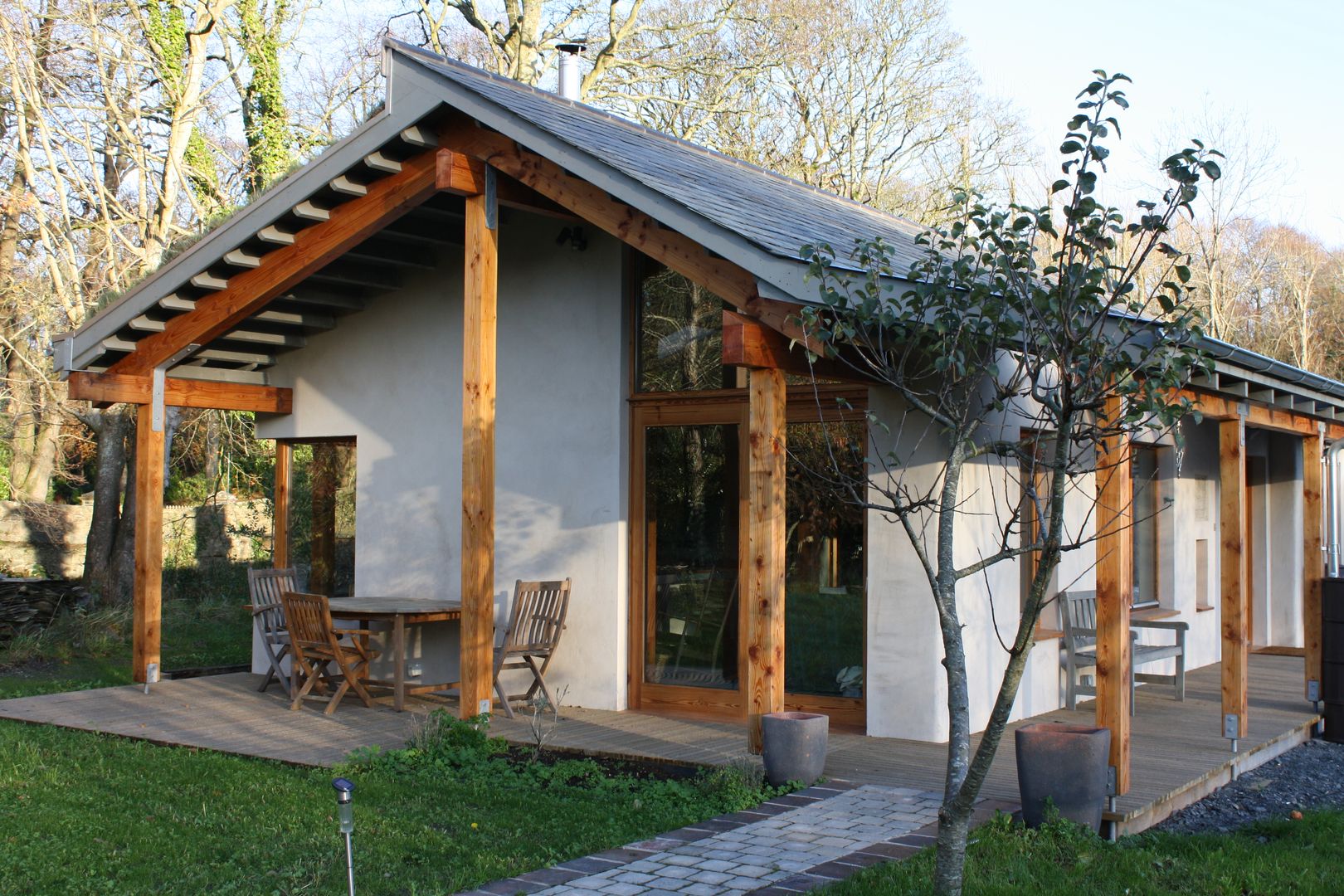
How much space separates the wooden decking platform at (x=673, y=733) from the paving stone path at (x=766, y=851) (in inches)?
25.4

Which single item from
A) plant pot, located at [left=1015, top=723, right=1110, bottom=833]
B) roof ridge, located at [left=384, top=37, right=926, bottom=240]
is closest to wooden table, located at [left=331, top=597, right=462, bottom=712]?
roof ridge, located at [left=384, top=37, right=926, bottom=240]

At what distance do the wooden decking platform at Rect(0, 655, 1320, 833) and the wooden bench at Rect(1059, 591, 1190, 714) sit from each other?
6.3 inches

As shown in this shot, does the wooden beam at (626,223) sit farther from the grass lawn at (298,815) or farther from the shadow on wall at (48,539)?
the shadow on wall at (48,539)

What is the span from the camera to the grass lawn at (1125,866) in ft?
16.7

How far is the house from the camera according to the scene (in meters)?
7.55

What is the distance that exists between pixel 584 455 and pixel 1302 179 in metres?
24.9

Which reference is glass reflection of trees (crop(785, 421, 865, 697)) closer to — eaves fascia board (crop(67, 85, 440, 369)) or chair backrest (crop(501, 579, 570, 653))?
chair backrest (crop(501, 579, 570, 653))

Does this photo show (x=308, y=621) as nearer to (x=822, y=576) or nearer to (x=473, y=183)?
(x=473, y=183)

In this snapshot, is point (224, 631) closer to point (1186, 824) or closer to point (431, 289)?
point (431, 289)

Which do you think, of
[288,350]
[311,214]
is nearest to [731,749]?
[311,214]

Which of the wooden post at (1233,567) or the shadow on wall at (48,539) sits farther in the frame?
the shadow on wall at (48,539)

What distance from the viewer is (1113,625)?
6551 millimetres

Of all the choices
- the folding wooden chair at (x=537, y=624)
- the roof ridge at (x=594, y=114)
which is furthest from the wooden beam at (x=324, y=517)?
the roof ridge at (x=594, y=114)

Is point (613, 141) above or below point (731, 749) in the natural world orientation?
above
